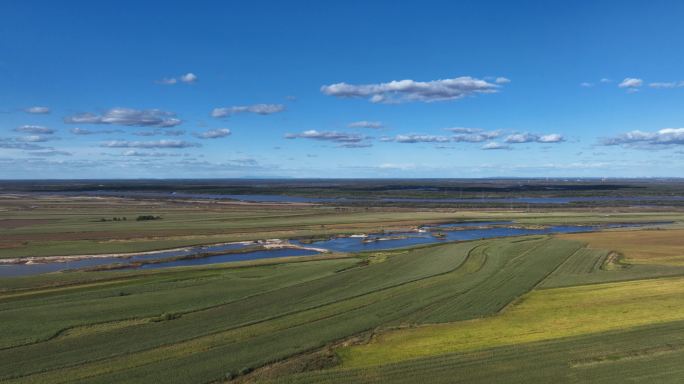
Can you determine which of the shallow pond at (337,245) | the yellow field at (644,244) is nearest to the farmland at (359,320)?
the yellow field at (644,244)

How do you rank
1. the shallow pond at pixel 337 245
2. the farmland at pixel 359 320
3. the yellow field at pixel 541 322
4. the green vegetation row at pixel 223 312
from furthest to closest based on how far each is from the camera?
1. the shallow pond at pixel 337 245
2. the yellow field at pixel 541 322
3. the green vegetation row at pixel 223 312
4. the farmland at pixel 359 320

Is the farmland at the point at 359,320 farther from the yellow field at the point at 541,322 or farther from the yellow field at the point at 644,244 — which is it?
the yellow field at the point at 644,244

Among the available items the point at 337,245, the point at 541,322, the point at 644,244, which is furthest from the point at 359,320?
the point at 644,244

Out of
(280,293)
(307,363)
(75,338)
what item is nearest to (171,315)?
(75,338)

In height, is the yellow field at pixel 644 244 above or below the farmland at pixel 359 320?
above

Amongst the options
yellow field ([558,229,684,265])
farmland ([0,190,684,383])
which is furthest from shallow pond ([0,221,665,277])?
yellow field ([558,229,684,265])

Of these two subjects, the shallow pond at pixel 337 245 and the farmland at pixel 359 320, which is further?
the shallow pond at pixel 337 245

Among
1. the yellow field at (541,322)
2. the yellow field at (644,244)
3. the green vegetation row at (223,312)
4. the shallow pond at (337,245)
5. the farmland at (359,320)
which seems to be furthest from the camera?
the yellow field at (644,244)
